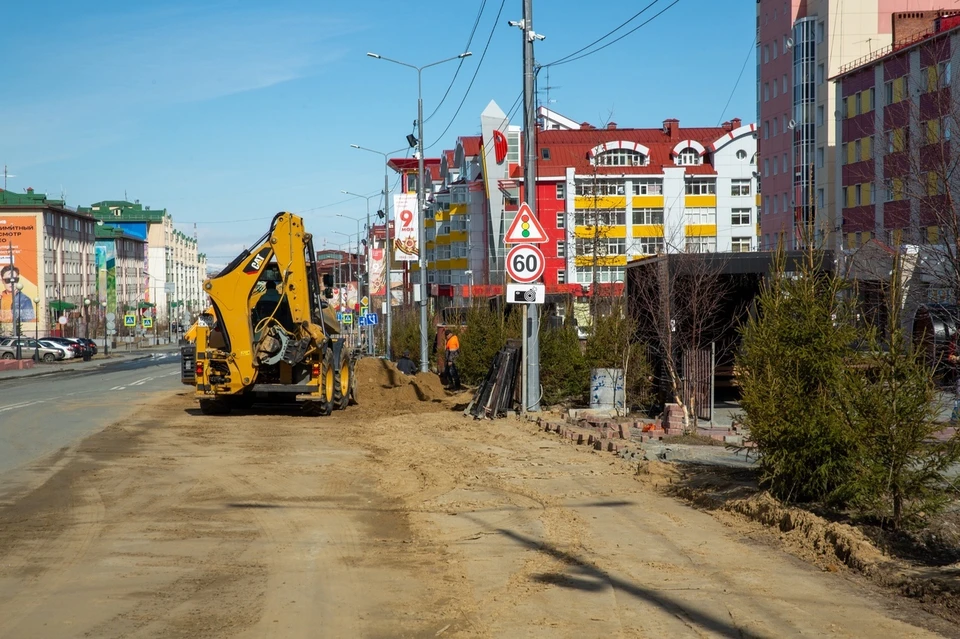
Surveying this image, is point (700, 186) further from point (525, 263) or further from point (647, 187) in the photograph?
point (525, 263)

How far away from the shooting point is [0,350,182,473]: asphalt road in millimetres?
16359

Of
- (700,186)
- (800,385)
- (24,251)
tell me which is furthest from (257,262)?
(24,251)

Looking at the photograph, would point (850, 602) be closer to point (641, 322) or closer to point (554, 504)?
point (554, 504)

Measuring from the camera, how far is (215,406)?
73.5ft

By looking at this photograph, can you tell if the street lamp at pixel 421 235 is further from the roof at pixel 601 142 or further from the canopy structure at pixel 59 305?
the canopy structure at pixel 59 305

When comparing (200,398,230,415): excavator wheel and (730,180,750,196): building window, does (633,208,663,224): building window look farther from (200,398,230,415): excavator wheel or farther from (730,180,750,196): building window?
(200,398,230,415): excavator wheel

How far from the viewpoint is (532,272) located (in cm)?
1819

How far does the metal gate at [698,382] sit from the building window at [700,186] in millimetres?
63485

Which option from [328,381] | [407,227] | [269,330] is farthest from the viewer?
[407,227]

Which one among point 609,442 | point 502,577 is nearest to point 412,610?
point 502,577

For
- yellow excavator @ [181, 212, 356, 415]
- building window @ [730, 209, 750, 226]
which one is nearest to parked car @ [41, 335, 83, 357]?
building window @ [730, 209, 750, 226]

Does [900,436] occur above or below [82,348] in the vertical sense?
above

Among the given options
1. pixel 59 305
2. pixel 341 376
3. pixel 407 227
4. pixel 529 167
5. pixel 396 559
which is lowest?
pixel 396 559

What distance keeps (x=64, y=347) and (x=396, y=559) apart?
67.1m
